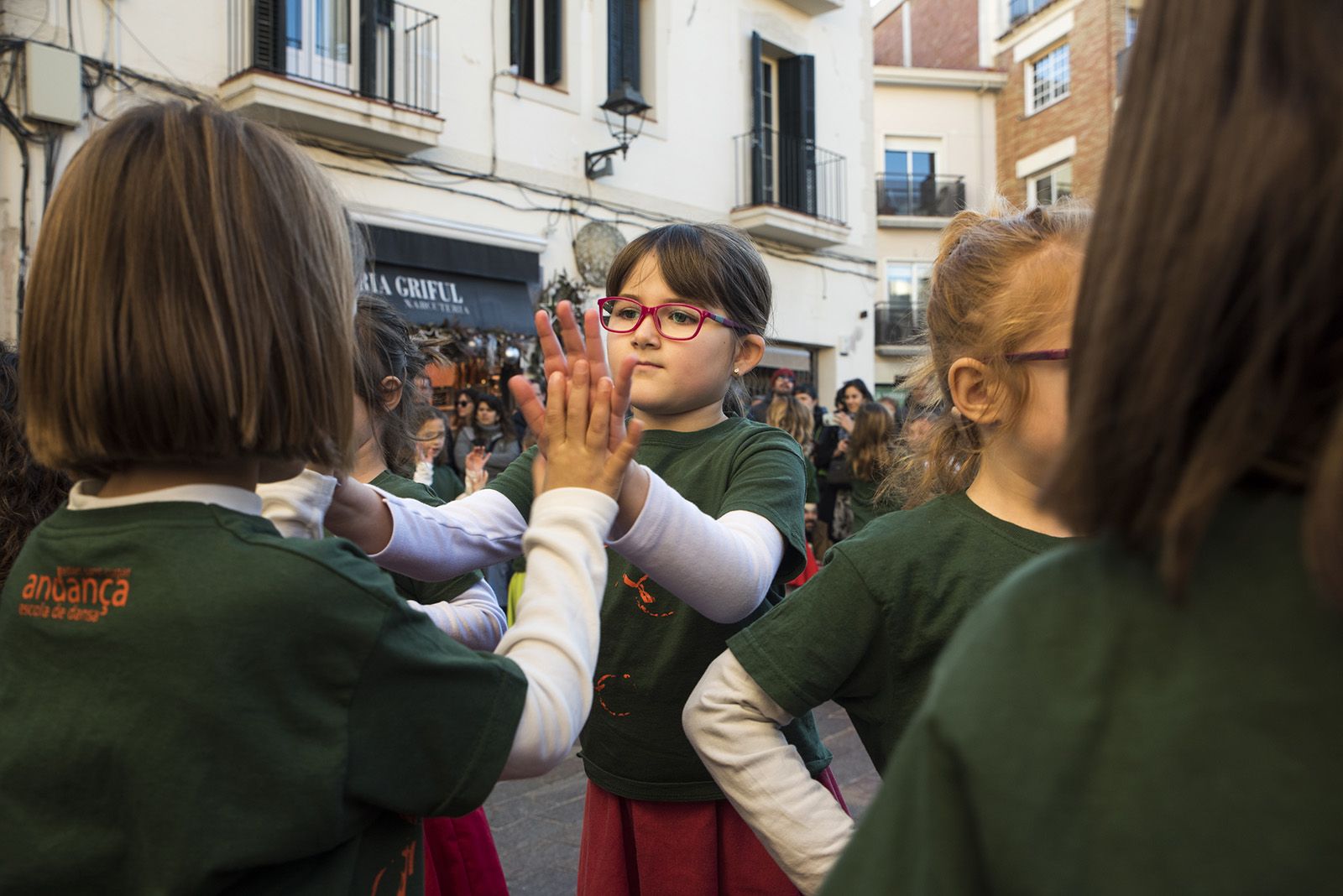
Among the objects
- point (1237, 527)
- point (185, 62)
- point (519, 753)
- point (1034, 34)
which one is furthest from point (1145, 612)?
point (1034, 34)

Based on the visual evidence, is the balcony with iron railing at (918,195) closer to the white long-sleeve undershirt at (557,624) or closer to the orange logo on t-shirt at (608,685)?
the orange logo on t-shirt at (608,685)

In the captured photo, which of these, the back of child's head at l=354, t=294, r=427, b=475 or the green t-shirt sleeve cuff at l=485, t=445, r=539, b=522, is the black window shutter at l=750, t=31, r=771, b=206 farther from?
the green t-shirt sleeve cuff at l=485, t=445, r=539, b=522

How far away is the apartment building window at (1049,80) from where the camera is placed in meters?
19.9

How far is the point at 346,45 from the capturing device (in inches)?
342

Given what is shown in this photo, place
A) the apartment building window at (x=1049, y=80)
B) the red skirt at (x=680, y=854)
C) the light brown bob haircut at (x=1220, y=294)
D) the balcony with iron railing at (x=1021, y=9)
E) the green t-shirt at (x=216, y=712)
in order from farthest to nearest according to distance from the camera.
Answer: the balcony with iron railing at (x=1021, y=9), the apartment building window at (x=1049, y=80), the red skirt at (x=680, y=854), the green t-shirt at (x=216, y=712), the light brown bob haircut at (x=1220, y=294)

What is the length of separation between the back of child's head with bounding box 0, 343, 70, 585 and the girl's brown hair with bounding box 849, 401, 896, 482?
5.34 m

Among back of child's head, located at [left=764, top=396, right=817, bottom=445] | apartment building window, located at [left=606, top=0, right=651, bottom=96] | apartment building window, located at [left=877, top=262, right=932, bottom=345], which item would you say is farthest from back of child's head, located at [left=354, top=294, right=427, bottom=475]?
apartment building window, located at [left=877, top=262, right=932, bottom=345]

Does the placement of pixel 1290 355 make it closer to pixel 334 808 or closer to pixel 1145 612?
pixel 1145 612

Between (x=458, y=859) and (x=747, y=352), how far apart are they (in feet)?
3.67

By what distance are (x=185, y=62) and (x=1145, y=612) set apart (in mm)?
8546

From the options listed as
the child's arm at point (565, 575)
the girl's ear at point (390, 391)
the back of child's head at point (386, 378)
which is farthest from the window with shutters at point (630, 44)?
the child's arm at point (565, 575)

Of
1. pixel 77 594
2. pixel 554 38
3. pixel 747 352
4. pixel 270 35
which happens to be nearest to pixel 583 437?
pixel 77 594

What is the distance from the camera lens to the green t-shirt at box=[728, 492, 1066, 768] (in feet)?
4.39

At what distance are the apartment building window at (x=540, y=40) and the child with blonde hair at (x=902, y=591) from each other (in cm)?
916
